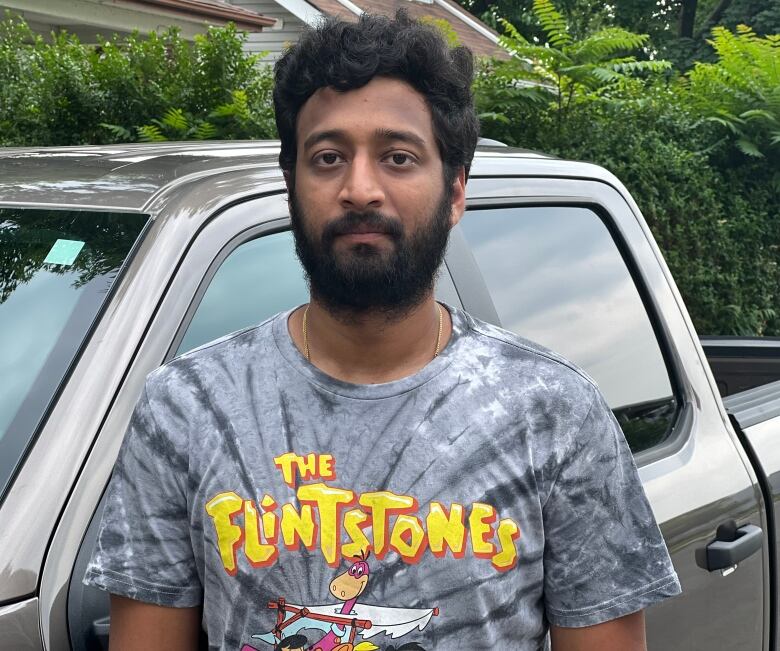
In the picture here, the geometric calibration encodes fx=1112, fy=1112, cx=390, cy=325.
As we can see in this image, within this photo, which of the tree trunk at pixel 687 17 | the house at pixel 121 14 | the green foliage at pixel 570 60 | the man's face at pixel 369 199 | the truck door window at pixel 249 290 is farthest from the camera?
the tree trunk at pixel 687 17

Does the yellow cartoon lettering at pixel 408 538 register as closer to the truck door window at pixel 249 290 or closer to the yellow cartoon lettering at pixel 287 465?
the yellow cartoon lettering at pixel 287 465

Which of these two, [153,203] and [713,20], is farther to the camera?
[713,20]

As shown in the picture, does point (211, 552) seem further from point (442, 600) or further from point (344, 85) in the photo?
point (344, 85)

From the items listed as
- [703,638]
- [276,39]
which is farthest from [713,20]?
[703,638]

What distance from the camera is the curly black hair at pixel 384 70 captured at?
5.63 feet

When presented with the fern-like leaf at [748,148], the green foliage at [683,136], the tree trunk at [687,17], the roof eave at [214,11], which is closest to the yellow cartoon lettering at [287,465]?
the green foliage at [683,136]

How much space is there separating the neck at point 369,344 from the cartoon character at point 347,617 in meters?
0.28

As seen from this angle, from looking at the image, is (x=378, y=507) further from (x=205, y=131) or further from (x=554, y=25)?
(x=554, y=25)

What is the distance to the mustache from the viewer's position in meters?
1.67

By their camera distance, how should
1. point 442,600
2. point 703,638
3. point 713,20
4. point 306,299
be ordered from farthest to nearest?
point 713,20 → point 703,638 → point 306,299 → point 442,600

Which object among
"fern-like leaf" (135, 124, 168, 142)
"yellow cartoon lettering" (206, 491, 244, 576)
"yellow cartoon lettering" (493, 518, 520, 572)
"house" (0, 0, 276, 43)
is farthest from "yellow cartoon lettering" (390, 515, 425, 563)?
"house" (0, 0, 276, 43)

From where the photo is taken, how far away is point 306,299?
2342 millimetres

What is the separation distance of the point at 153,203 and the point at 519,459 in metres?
0.93

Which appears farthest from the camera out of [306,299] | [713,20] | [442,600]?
[713,20]
